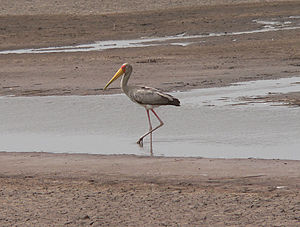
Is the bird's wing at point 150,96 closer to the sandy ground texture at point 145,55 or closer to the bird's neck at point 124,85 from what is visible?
the bird's neck at point 124,85

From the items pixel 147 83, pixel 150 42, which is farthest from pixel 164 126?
pixel 150 42

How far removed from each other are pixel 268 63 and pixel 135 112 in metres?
7.51

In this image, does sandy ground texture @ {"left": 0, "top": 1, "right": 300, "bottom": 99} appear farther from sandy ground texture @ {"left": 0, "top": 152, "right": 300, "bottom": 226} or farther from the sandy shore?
sandy ground texture @ {"left": 0, "top": 152, "right": 300, "bottom": 226}

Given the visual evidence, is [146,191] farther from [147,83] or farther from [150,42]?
[150,42]

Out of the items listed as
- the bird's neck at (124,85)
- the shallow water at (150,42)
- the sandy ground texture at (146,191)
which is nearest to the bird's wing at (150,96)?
the bird's neck at (124,85)

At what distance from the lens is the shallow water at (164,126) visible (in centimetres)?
1026

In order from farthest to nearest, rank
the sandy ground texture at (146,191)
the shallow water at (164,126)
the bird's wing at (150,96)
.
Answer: the bird's wing at (150,96) → the shallow water at (164,126) → the sandy ground texture at (146,191)

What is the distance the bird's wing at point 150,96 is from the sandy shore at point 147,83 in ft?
6.34

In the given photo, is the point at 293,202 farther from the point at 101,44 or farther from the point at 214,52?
the point at 101,44

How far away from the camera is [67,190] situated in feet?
25.1

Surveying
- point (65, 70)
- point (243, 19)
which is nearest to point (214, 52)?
point (65, 70)

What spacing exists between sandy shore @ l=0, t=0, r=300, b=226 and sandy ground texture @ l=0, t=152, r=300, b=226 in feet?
0.03

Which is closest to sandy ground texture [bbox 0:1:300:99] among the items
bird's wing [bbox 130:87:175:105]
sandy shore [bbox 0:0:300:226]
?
sandy shore [bbox 0:0:300:226]

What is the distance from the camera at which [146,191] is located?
7504mm
